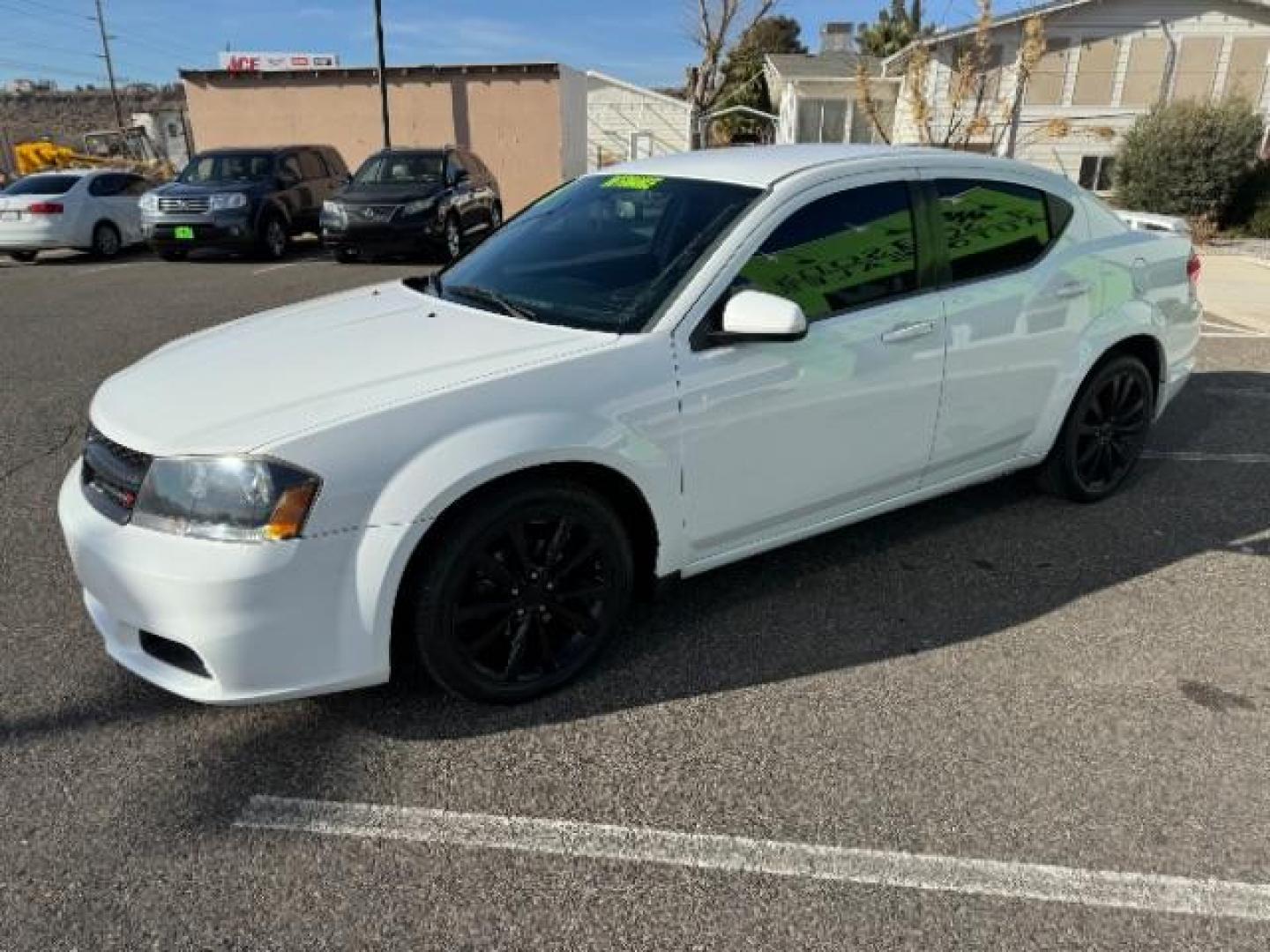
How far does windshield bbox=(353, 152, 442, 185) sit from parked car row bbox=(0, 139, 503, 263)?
0.02 meters

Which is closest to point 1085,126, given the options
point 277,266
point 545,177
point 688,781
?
point 545,177

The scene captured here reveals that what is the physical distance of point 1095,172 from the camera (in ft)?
82.3

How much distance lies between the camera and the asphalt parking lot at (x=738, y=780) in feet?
7.09

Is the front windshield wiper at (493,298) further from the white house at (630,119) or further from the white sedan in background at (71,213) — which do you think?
the white house at (630,119)

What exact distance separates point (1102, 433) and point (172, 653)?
13.2 ft

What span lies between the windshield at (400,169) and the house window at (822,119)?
21.1 meters

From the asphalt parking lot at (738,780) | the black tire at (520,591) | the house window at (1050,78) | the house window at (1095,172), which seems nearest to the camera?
the asphalt parking lot at (738,780)

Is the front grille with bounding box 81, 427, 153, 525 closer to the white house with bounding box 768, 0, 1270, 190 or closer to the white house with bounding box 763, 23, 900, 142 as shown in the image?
the white house with bounding box 768, 0, 1270, 190

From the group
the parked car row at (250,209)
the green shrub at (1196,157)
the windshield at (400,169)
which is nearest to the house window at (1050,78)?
the green shrub at (1196,157)

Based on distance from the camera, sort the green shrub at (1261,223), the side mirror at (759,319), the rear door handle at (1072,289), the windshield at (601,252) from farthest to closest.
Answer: the green shrub at (1261,223), the rear door handle at (1072,289), the windshield at (601,252), the side mirror at (759,319)

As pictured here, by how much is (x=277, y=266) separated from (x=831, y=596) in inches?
502

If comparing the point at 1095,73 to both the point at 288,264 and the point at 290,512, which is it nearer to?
the point at 288,264

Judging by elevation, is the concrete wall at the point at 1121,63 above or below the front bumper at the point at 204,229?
above

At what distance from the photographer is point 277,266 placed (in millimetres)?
14227
